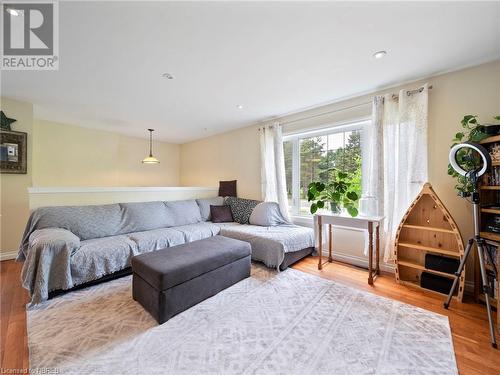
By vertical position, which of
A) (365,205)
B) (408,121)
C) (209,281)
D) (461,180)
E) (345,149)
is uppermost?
(408,121)

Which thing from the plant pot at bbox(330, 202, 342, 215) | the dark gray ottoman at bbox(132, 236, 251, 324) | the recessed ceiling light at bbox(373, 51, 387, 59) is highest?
the recessed ceiling light at bbox(373, 51, 387, 59)

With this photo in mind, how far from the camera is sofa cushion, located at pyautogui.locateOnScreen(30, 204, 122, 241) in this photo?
97.8 inches

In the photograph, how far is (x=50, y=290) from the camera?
77.8 inches

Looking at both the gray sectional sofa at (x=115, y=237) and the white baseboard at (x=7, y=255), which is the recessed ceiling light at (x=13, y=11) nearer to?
the gray sectional sofa at (x=115, y=237)

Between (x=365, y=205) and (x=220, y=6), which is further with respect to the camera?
(x=365, y=205)

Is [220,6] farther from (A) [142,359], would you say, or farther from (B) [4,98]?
(B) [4,98]

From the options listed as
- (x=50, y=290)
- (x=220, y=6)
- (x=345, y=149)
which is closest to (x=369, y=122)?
(x=345, y=149)

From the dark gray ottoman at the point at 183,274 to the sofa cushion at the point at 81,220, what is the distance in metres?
1.12

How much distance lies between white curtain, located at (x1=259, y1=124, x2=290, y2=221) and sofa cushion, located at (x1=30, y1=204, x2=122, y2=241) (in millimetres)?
2382

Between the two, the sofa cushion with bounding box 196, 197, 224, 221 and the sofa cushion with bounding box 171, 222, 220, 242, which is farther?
the sofa cushion with bounding box 196, 197, 224, 221

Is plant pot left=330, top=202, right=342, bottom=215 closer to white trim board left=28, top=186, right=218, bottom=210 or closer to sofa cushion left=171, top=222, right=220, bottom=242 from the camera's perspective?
sofa cushion left=171, top=222, right=220, bottom=242

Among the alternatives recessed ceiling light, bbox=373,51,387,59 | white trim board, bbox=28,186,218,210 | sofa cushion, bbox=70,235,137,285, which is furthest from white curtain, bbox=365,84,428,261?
white trim board, bbox=28,186,218,210

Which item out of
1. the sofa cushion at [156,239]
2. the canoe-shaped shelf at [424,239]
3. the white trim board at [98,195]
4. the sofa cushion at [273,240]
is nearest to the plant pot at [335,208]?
the sofa cushion at [273,240]

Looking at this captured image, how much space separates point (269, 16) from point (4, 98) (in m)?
3.82
